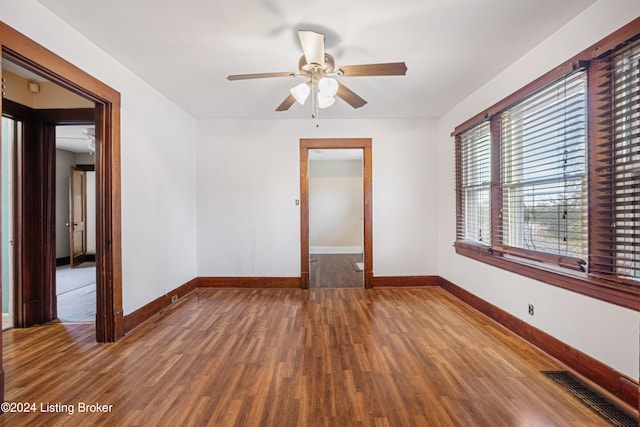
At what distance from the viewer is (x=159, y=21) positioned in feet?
6.80

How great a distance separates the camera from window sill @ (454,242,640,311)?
169cm

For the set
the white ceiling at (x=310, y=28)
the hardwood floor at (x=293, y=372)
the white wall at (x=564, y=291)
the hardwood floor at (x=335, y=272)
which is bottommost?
the hardwood floor at (x=293, y=372)

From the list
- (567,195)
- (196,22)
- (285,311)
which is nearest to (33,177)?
(196,22)

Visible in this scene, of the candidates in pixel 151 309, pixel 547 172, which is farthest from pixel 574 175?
pixel 151 309

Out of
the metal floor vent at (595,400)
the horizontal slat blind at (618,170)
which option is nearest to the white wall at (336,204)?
the metal floor vent at (595,400)

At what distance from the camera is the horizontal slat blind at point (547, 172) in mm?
2041

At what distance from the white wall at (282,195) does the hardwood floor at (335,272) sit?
52 cm

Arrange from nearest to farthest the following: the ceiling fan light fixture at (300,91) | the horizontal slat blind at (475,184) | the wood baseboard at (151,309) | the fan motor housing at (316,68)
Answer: the fan motor housing at (316,68)
the ceiling fan light fixture at (300,91)
the wood baseboard at (151,309)
the horizontal slat blind at (475,184)

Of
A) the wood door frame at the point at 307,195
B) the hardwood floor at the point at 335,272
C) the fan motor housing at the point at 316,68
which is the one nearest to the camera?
the fan motor housing at the point at 316,68

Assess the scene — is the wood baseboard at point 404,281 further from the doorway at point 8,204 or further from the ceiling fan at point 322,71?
the doorway at point 8,204

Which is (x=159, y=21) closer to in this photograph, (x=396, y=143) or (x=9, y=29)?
(x=9, y=29)

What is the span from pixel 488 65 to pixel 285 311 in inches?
132

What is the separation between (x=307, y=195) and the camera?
14.0ft

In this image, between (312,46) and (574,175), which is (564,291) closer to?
(574,175)
